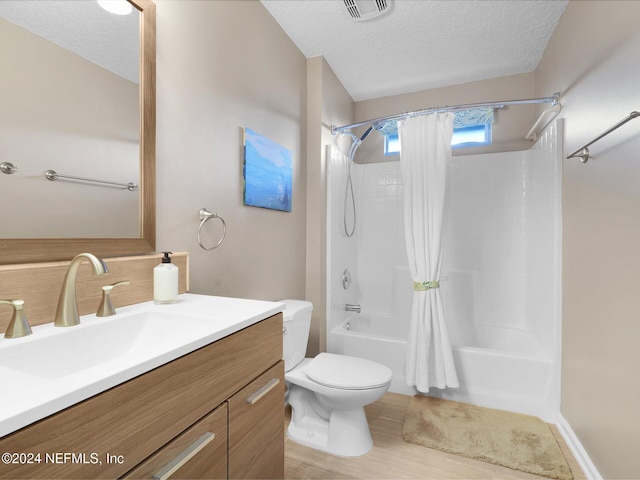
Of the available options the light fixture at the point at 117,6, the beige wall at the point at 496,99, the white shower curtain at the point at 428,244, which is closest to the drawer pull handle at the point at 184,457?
the light fixture at the point at 117,6

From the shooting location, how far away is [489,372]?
2057 mm

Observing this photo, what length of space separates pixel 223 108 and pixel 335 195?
4.10ft

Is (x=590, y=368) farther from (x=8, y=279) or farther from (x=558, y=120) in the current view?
(x=8, y=279)

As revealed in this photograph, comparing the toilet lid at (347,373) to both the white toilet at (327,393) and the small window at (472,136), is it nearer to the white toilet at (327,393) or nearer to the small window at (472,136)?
the white toilet at (327,393)

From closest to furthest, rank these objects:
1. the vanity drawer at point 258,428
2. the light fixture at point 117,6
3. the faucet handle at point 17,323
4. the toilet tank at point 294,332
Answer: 1. the faucet handle at point 17,323
2. the vanity drawer at point 258,428
3. the light fixture at point 117,6
4. the toilet tank at point 294,332

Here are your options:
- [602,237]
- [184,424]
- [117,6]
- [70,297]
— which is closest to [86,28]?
[117,6]

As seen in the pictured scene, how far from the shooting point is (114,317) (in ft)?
3.03

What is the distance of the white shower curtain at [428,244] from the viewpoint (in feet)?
6.81

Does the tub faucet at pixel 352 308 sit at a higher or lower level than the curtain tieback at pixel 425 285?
lower

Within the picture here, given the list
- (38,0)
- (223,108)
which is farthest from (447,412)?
(38,0)

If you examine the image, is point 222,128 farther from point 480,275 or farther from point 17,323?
point 480,275

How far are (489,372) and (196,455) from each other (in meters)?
1.96

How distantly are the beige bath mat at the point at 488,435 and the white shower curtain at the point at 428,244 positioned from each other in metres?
0.17

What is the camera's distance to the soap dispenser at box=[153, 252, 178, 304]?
108cm
